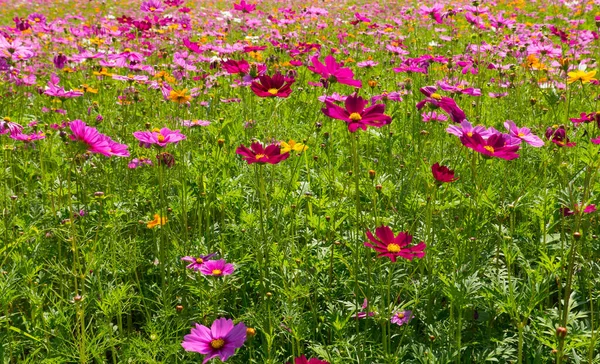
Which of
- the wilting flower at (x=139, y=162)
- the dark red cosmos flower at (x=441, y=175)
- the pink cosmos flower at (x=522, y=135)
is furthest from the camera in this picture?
the wilting flower at (x=139, y=162)

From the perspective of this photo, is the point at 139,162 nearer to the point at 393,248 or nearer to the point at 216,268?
the point at 216,268

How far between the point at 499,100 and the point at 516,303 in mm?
2391

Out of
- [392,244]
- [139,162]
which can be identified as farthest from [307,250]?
[139,162]

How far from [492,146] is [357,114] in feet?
1.18

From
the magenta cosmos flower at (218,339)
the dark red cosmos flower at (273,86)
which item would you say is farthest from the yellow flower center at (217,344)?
the dark red cosmos flower at (273,86)

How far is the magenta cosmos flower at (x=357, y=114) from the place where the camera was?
4.44 feet

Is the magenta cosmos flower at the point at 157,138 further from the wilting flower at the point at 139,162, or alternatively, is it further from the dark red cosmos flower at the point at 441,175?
the dark red cosmos flower at the point at 441,175

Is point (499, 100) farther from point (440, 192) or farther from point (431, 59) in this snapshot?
point (440, 192)

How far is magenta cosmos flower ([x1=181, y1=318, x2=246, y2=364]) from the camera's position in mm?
1143

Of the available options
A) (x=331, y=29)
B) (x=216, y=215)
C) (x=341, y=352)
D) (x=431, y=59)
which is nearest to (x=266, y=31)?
(x=331, y=29)

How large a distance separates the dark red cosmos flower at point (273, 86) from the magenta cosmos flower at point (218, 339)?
715 millimetres

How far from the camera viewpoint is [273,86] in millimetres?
1692

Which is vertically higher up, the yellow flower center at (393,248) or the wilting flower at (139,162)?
the yellow flower center at (393,248)

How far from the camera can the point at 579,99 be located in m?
3.36
